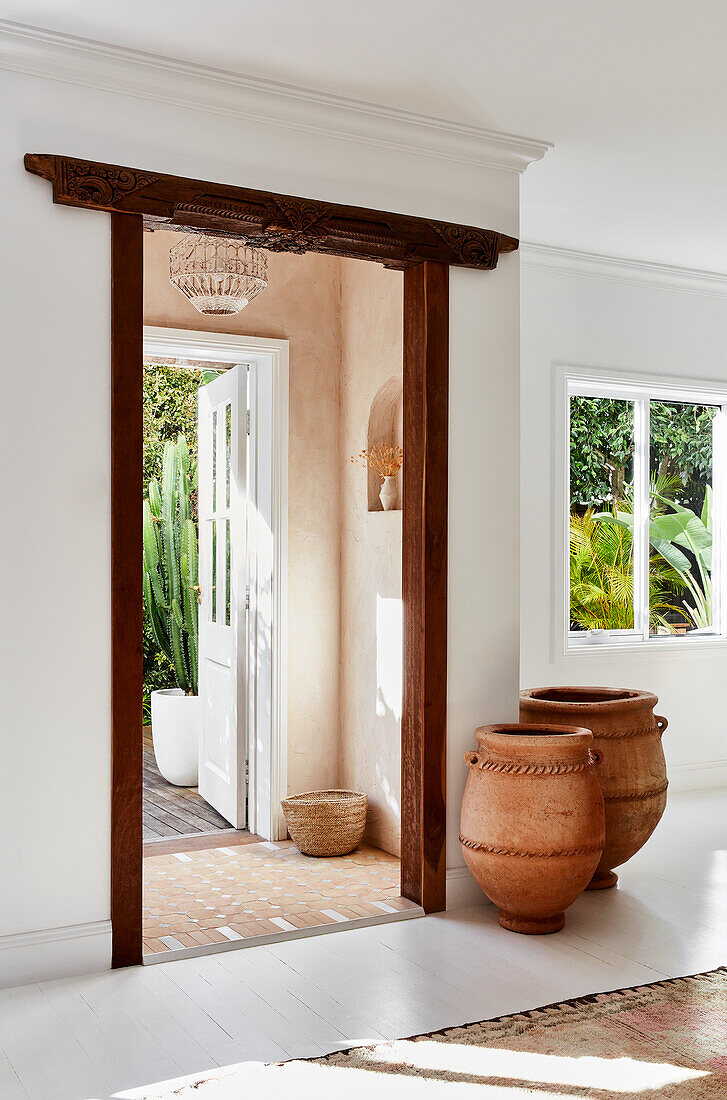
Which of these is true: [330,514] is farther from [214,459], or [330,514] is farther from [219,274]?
[219,274]

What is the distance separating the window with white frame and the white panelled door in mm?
1675

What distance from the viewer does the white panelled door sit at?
4926 millimetres

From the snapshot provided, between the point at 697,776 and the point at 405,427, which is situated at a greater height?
the point at 405,427

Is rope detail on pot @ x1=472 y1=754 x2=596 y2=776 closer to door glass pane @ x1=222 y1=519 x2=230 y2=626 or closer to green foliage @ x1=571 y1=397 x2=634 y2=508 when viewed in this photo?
door glass pane @ x1=222 y1=519 x2=230 y2=626

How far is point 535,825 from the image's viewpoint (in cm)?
332

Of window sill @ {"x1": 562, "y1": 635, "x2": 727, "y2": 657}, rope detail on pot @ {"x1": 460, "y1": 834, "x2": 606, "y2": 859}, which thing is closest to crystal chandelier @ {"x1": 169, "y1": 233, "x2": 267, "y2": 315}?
rope detail on pot @ {"x1": 460, "y1": 834, "x2": 606, "y2": 859}

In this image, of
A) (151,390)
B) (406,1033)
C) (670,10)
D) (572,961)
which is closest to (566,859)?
(572,961)

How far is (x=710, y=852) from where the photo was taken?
14.6 feet

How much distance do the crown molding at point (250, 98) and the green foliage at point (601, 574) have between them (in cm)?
226

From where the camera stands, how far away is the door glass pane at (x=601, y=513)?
5562mm

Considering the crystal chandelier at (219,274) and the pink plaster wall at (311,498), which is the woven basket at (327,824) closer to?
the pink plaster wall at (311,498)

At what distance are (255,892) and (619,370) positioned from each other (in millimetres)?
3251

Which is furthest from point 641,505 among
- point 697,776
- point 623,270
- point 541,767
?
point 541,767

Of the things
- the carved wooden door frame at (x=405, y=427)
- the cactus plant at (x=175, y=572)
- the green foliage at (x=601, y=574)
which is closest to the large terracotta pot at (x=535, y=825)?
the carved wooden door frame at (x=405, y=427)
